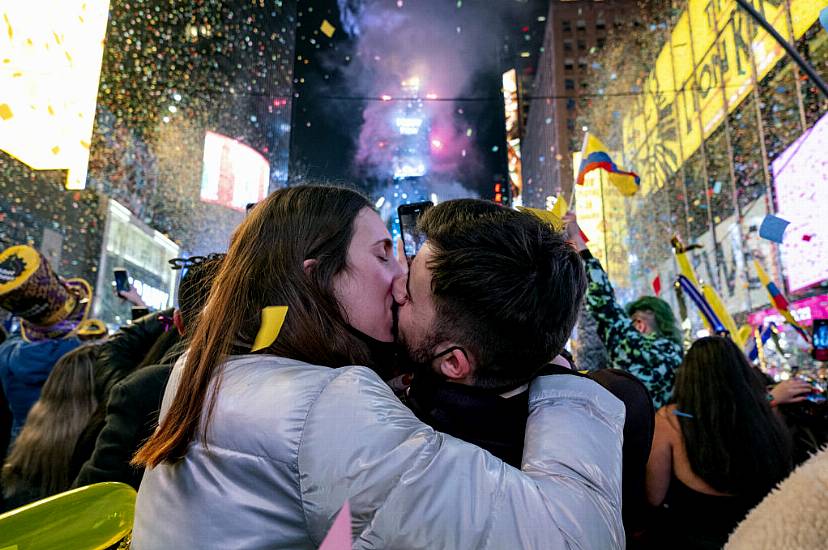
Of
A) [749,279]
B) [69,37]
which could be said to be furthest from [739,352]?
[749,279]

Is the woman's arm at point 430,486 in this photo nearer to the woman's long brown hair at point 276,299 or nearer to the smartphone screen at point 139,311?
the woman's long brown hair at point 276,299

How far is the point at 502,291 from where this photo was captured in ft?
3.74

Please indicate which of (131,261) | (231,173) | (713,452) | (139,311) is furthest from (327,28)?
(231,173)

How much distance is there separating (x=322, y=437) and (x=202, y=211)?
3284 cm

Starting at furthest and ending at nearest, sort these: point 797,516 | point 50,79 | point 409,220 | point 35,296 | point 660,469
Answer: point 50,79
point 35,296
point 660,469
point 409,220
point 797,516

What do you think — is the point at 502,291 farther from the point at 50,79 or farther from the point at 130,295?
the point at 50,79

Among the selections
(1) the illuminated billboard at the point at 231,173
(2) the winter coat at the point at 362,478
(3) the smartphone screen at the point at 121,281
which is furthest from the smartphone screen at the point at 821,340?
(1) the illuminated billboard at the point at 231,173

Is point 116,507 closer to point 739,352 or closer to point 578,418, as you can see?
point 578,418

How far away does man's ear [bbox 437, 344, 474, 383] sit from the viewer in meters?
1.18

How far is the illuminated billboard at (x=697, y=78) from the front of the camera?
1327 cm

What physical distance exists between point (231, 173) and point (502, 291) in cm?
3438

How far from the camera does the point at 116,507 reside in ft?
3.36

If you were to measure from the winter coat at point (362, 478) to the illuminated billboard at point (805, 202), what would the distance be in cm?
1127

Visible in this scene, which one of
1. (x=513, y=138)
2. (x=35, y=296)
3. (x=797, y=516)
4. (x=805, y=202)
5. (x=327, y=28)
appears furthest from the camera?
(x=513, y=138)
